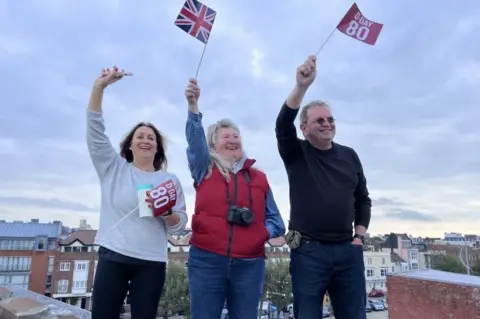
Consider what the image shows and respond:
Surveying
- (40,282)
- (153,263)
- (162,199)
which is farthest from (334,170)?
(40,282)

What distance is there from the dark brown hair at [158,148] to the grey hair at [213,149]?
39 centimetres

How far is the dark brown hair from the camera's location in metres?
2.88

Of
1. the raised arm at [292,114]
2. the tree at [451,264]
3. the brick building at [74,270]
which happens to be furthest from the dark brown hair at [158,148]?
the tree at [451,264]

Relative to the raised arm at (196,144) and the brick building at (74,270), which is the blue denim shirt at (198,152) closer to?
the raised arm at (196,144)

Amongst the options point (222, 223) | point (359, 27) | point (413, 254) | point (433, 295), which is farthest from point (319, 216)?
point (413, 254)

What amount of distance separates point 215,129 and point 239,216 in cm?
76

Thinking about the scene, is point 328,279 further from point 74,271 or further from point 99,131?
point 74,271

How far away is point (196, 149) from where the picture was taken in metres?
2.48

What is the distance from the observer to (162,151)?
2934 mm

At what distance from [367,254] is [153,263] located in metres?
48.7

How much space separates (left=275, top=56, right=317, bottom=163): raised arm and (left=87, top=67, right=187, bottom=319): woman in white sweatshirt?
32.5 inches

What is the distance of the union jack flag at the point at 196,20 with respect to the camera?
3410mm

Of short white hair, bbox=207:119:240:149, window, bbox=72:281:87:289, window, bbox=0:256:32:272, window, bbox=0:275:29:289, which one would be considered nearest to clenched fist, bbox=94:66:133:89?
short white hair, bbox=207:119:240:149

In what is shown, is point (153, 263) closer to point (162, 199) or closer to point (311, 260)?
point (162, 199)
